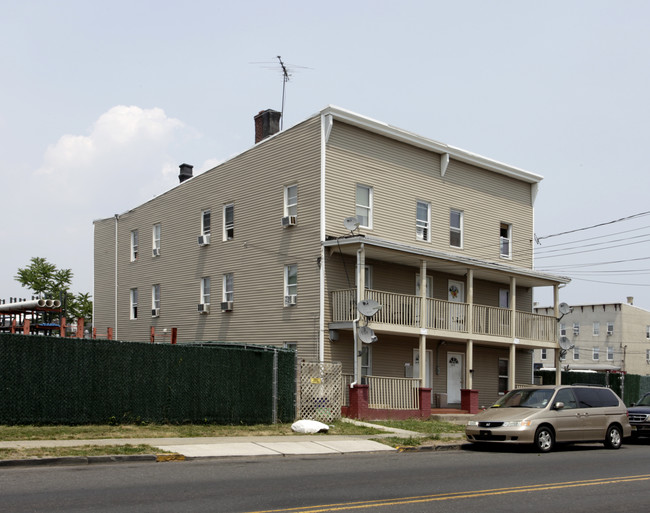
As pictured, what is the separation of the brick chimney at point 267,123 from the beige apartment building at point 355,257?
0.21 ft

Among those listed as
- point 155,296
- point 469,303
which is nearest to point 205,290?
point 155,296

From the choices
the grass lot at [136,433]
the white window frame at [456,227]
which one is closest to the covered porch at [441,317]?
the white window frame at [456,227]

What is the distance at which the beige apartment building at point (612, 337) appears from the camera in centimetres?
6812

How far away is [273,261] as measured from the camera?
92.3 feet

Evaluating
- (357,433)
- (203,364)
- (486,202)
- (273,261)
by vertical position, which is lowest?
(357,433)

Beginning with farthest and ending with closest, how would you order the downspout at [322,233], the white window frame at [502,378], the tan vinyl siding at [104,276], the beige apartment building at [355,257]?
the tan vinyl siding at [104,276] < the white window frame at [502,378] < the beige apartment building at [355,257] < the downspout at [322,233]

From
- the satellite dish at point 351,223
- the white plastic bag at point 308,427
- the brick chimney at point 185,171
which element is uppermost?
the brick chimney at point 185,171

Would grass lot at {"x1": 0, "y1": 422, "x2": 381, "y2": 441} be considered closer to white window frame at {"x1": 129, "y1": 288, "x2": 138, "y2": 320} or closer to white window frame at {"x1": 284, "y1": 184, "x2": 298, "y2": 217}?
white window frame at {"x1": 284, "y1": 184, "x2": 298, "y2": 217}

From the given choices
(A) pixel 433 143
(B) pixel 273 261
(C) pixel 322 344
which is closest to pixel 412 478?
(C) pixel 322 344

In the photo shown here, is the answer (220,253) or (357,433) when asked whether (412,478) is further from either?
(220,253)

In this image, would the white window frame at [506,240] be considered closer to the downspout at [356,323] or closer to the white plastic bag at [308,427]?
the downspout at [356,323]

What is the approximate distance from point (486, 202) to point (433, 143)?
4325 mm

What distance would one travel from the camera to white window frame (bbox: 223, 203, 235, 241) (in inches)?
1200

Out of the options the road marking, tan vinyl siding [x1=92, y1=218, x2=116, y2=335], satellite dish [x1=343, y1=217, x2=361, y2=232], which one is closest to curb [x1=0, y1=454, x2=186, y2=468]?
the road marking
